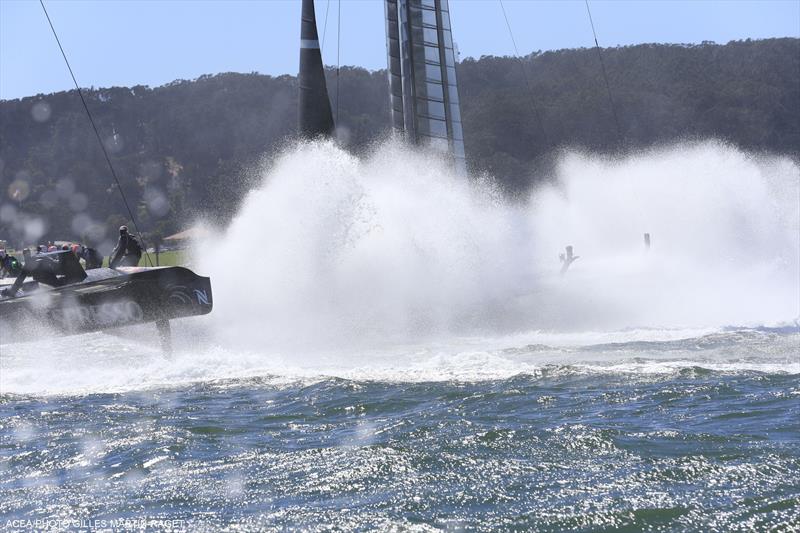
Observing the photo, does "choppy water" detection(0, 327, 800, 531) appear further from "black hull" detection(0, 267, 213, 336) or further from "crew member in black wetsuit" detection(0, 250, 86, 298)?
"crew member in black wetsuit" detection(0, 250, 86, 298)

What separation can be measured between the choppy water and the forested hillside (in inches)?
2245

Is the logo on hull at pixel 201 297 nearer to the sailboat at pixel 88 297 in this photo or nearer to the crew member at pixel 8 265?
the sailboat at pixel 88 297

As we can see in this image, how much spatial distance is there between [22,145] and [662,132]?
3463 inches

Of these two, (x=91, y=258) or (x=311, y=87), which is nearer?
(x=91, y=258)

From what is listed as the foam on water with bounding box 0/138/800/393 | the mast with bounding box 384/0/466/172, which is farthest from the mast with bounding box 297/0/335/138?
the mast with bounding box 384/0/466/172

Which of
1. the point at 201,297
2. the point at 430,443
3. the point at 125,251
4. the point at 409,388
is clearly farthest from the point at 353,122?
the point at 430,443

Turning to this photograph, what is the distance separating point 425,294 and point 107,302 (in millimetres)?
6238

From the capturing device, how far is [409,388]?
11.0 metres

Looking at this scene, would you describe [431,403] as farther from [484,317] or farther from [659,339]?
[484,317]

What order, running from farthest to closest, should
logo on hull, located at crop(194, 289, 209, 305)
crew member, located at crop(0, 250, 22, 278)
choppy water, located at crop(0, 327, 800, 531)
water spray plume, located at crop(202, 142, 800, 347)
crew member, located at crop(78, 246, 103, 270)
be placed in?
water spray plume, located at crop(202, 142, 800, 347) → crew member, located at crop(0, 250, 22, 278) → crew member, located at crop(78, 246, 103, 270) → logo on hull, located at crop(194, 289, 209, 305) → choppy water, located at crop(0, 327, 800, 531)

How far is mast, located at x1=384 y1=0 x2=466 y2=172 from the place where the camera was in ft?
84.7

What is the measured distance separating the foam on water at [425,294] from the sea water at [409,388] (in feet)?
0.24

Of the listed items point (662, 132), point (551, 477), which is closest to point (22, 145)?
point (662, 132)

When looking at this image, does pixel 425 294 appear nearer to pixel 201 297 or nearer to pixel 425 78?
pixel 201 297
